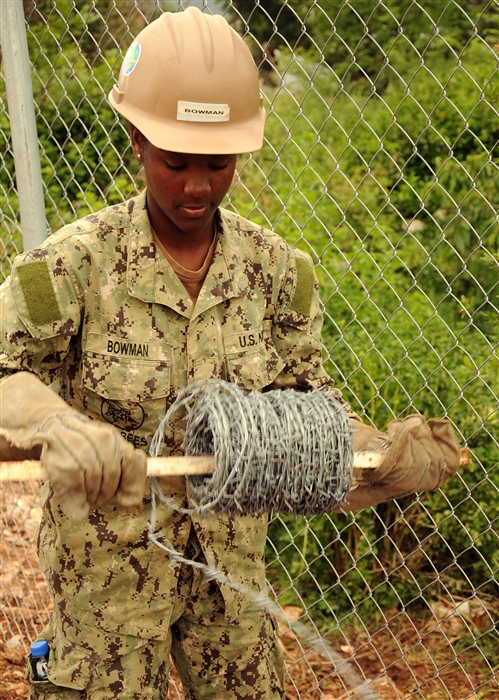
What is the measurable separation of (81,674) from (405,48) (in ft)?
22.0

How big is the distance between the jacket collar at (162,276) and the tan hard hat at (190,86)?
0.30 m

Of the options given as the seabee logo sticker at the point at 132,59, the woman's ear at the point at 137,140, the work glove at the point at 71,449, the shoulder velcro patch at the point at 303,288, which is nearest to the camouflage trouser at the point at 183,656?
the work glove at the point at 71,449

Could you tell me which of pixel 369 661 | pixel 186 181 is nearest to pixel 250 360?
pixel 186 181

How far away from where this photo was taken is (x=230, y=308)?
2.30m

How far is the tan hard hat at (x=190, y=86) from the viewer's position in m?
1.99

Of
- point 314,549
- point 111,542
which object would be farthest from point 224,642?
point 314,549

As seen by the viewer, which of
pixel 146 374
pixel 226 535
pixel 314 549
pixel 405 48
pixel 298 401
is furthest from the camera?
pixel 405 48

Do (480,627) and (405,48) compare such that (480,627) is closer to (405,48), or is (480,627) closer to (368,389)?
(368,389)

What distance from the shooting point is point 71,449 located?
1.69 metres

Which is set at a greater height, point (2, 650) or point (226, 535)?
point (226, 535)

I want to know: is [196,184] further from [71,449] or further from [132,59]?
[71,449]

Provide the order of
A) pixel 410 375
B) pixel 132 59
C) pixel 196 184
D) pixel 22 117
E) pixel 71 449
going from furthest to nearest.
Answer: pixel 410 375
pixel 22 117
pixel 132 59
pixel 196 184
pixel 71 449

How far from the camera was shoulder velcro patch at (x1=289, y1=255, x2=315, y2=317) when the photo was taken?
2414mm

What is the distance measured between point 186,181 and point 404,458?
0.90 metres
